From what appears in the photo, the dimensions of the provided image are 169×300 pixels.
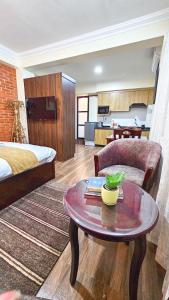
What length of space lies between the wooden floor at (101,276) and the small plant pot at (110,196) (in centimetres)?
61

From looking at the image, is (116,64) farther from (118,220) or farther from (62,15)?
(118,220)

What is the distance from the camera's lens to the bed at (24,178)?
173 centimetres

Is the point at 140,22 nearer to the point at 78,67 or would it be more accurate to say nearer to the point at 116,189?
the point at 78,67

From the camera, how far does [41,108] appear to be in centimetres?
363

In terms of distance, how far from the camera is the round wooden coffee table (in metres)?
0.73

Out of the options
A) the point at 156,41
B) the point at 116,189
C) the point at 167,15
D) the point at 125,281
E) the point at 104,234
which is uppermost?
Answer: the point at 167,15

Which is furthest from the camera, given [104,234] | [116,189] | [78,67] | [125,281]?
[78,67]

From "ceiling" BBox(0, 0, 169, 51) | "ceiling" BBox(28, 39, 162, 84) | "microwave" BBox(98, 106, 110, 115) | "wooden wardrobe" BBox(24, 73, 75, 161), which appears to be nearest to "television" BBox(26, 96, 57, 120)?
"wooden wardrobe" BBox(24, 73, 75, 161)

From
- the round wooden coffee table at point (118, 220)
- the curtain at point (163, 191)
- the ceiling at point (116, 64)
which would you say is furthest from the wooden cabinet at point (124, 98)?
the round wooden coffee table at point (118, 220)

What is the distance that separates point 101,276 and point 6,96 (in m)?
3.96

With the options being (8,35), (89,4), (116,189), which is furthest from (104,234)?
(8,35)

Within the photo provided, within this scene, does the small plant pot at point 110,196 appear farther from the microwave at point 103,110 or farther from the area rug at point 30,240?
the microwave at point 103,110

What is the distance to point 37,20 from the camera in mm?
2299

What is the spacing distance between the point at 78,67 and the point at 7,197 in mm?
3886
